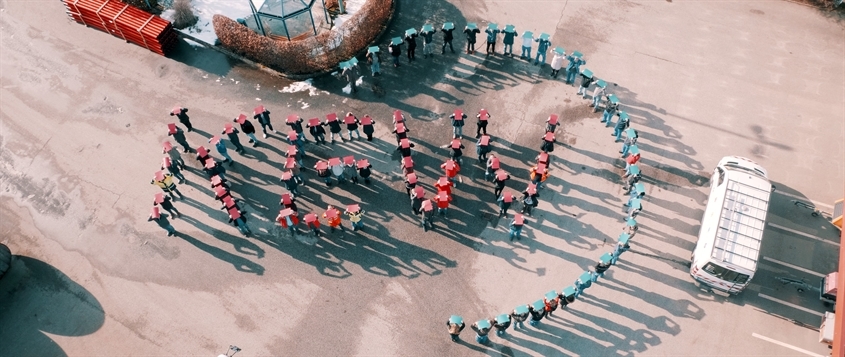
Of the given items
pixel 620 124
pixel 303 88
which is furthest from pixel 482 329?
pixel 303 88

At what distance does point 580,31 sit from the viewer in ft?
86.4

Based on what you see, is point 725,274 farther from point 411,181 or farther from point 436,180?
point 411,181

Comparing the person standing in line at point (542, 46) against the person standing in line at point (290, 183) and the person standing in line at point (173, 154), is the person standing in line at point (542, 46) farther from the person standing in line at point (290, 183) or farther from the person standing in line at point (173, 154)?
the person standing in line at point (173, 154)

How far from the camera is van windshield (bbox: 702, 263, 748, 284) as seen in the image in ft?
58.8

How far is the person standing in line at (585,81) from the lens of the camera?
2252 cm

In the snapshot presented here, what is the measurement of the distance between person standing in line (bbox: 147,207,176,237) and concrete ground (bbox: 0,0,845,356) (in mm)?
385

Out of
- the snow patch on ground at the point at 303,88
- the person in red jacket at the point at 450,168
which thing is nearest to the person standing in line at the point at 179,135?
the snow patch on ground at the point at 303,88

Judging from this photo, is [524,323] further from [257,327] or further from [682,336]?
[257,327]

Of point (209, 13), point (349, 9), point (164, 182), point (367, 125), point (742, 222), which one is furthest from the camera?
point (349, 9)

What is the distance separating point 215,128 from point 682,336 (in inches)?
770

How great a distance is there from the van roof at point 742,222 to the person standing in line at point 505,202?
678 centimetres

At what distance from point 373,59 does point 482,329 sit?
1271 centimetres

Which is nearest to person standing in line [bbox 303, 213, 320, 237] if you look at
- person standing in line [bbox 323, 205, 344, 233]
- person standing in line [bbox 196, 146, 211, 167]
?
person standing in line [bbox 323, 205, 344, 233]

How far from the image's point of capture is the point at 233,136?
71.3ft
